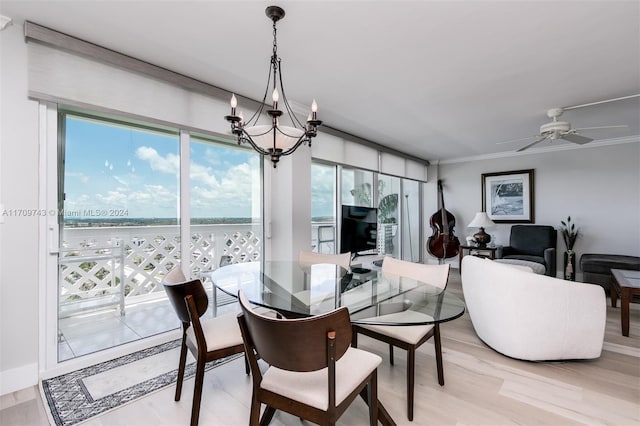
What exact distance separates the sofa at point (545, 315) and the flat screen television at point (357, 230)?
5.46ft

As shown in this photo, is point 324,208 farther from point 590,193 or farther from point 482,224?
point 590,193

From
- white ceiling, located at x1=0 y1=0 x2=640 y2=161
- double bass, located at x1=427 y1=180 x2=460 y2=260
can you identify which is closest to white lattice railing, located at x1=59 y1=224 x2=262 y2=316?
white ceiling, located at x1=0 y1=0 x2=640 y2=161

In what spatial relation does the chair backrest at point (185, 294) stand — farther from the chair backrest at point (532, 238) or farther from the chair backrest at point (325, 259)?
the chair backrest at point (532, 238)

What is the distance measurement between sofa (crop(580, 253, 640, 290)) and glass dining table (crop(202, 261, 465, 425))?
3489 millimetres

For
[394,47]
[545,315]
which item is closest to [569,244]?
[545,315]

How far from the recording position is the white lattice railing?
234 centimetres

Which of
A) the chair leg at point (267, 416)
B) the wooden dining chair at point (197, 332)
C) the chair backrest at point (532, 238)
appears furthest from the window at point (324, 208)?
the chair backrest at point (532, 238)

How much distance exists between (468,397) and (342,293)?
101 centimetres

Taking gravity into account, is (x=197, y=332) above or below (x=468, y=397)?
above

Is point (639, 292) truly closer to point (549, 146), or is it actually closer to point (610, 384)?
point (610, 384)

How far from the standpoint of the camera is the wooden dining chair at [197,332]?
58.0 inches

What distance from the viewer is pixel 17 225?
189 cm

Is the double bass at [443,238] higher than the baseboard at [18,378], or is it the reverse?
the double bass at [443,238]

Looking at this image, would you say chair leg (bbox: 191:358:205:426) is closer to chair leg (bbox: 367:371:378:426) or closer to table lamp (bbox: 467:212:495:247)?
chair leg (bbox: 367:371:378:426)
